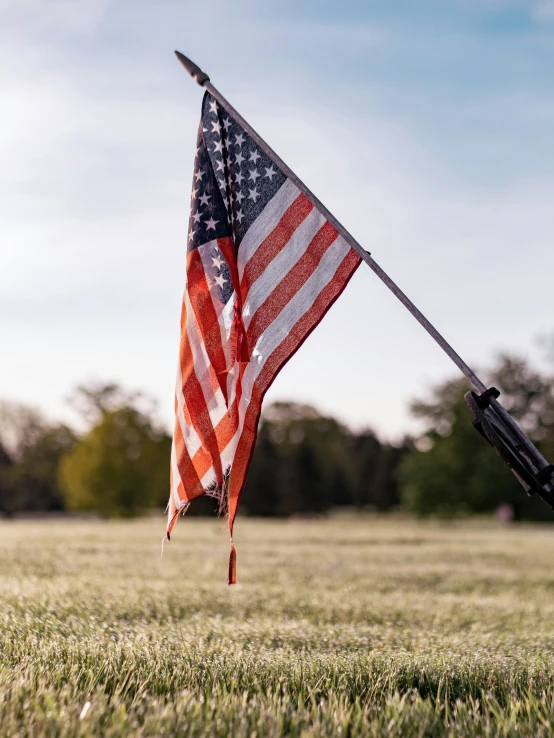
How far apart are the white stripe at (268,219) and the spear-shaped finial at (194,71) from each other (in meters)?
1.06

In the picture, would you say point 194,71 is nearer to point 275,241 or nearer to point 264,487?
point 275,241

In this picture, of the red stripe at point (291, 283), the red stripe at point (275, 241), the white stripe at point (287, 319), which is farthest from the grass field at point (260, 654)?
the red stripe at point (275, 241)

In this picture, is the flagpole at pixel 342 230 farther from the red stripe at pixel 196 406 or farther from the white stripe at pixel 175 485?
the white stripe at pixel 175 485

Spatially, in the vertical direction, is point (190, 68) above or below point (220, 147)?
above

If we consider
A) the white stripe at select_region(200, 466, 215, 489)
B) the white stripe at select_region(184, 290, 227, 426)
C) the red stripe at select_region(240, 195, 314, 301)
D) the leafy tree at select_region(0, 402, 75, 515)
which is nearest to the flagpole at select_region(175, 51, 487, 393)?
the red stripe at select_region(240, 195, 314, 301)

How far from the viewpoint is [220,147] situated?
619 centimetres

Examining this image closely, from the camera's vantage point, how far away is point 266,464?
72000 millimetres

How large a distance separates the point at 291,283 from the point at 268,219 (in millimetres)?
541

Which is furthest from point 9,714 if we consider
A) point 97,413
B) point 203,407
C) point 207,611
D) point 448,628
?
point 97,413

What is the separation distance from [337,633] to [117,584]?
379 cm

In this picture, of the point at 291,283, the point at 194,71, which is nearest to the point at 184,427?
the point at 291,283

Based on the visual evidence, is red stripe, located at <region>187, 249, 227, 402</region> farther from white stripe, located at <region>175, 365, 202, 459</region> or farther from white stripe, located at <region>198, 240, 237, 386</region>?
white stripe, located at <region>175, 365, 202, 459</region>

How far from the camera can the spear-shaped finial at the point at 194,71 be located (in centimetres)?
618

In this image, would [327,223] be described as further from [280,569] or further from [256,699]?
[280,569]
